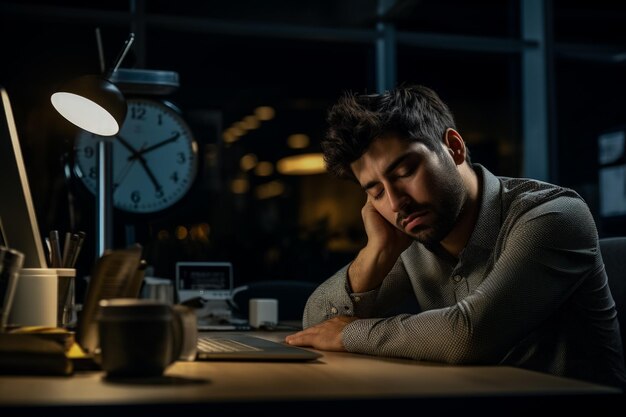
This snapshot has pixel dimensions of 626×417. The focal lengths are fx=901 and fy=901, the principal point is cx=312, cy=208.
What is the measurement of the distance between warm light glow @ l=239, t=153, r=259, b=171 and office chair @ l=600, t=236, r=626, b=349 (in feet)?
12.1

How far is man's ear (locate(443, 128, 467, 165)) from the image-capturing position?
218 centimetres

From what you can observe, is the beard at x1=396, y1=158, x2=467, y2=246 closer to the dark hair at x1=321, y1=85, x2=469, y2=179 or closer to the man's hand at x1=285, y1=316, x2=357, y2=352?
the dark hair at x1=321, y1=85, x2=469, y2=179

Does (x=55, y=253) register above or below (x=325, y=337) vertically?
above

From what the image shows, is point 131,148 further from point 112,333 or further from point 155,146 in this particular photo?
point 112,333

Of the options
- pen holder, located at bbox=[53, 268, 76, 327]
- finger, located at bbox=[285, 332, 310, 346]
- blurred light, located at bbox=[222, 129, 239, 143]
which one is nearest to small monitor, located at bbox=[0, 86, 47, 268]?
pen holder, located at bbox=[53, 268, 76, 327]

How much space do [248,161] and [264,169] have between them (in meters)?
0.11

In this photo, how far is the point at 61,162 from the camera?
16.5ft

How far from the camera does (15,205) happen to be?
1.76 m

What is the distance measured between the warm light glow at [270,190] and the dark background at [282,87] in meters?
0.02

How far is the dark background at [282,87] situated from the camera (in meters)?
5.26

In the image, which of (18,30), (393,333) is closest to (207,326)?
(393,333)

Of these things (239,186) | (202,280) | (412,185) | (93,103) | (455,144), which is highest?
(239,186)

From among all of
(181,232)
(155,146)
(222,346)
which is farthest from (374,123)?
(181,232)

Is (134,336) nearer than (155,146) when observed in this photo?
Yes
